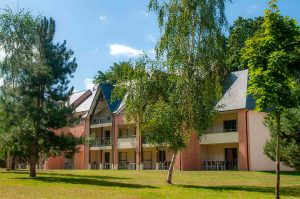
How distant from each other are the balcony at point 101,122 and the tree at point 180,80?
85.0ft

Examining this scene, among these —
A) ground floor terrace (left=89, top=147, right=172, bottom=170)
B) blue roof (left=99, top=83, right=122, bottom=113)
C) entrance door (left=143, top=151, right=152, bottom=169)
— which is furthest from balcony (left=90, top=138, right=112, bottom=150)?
entrance door (left=143, top=151, right=152, bottom=169)

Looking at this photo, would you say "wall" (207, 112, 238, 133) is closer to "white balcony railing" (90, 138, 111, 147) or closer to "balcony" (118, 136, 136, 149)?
"balcony" (118, 136, 136, 149)

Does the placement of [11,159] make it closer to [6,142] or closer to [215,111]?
[6,142]

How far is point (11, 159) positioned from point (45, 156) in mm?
12050

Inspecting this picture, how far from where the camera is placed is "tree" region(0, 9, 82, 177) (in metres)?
26.8

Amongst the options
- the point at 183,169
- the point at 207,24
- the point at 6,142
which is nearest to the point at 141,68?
the point at 207,24

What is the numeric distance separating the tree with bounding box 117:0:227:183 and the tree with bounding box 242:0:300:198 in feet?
29.2

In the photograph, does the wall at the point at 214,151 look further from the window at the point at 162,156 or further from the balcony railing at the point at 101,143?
the balcony railing at the point at 101,143

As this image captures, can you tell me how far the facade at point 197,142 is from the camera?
120 ft

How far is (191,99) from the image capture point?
22000 mm

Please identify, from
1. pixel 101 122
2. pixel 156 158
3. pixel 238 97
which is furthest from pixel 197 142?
pixel 101 122

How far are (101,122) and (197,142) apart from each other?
1426 cm

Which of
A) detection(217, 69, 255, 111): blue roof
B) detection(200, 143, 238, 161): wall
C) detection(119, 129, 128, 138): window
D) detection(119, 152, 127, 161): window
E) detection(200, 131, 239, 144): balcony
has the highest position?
detection(217, 69, 255, 111): blue roof

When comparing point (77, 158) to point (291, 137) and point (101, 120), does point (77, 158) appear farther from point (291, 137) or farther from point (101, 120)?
point (291, 137)
